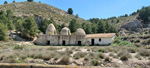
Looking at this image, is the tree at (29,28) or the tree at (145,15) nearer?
the tree at (29,28)

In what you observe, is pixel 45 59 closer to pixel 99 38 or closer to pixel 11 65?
pixel 11 65

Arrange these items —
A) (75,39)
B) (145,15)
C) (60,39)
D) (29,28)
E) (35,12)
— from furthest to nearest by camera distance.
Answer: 1. (35,12)
2. (145,15)
3. (29,28)
4. (60,39)
5. (75,39)

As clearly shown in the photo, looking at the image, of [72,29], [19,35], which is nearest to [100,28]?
[72,29]

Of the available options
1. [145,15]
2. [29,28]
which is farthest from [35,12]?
[145,15]

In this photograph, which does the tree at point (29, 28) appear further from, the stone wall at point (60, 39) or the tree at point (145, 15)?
the tree at point (145, 15)

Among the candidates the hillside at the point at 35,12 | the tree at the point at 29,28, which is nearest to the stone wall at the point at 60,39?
the tree at the point at 29,28

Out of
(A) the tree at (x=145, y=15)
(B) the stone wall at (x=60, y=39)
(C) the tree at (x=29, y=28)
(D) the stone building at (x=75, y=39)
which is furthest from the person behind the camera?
(A) the tree at (x=145, y=15)

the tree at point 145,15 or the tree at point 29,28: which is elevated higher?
the tree at point 145,15

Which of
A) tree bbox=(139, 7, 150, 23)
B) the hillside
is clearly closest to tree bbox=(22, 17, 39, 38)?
the hillside

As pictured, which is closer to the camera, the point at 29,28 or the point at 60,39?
the point at 60,39

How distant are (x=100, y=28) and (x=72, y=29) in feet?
33.4

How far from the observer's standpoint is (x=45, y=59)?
32.9 feet

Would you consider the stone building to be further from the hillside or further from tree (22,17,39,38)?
the hillside

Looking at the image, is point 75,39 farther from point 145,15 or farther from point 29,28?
point 145,15
